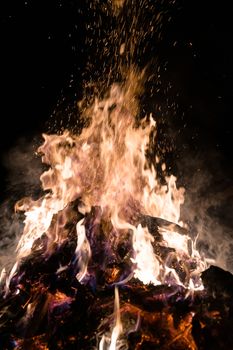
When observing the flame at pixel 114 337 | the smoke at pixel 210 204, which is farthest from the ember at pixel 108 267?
the smoke at pixel 210 204

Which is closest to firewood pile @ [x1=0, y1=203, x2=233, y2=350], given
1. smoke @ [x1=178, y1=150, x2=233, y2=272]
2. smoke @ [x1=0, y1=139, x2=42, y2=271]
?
smoke @ [x1=0, y1=139, x2=42, y2=271]

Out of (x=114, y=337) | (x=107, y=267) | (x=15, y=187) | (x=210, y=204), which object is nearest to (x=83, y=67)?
(x=15, y=187)

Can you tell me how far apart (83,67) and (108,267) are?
10.2 m

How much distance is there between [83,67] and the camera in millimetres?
12398

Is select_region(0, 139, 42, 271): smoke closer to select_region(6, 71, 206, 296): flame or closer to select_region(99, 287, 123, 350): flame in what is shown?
select_region(6, 71, 206, 296): flame

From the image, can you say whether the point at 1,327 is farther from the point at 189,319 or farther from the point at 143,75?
the point at 143,75

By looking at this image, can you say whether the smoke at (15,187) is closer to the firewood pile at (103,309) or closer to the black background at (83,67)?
the black background at (83,67)

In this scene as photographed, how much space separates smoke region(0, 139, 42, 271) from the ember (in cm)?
53

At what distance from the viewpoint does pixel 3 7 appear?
12.4 meters

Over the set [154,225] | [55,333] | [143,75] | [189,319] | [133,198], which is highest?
[143,75]

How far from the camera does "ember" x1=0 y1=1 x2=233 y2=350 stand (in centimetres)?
292

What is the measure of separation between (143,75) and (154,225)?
5.08 m

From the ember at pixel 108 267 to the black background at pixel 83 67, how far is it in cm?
252

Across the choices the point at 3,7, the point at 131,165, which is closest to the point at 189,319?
the point at 131,165
